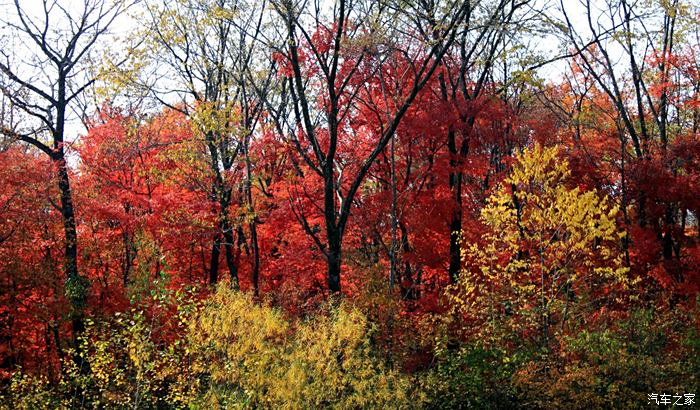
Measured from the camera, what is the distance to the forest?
8484 mm

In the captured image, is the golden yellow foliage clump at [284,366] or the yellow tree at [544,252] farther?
the yellow tree at [544,252]

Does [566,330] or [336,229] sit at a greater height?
[336,229]

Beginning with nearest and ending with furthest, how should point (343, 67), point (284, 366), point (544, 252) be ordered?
point (284, 366)
point (544, 252)
point (343, 67)

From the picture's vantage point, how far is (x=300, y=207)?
46.0 feet

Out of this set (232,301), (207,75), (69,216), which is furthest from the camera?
(207,75)

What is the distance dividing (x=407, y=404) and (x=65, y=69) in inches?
461

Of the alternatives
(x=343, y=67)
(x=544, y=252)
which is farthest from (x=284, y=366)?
(x=343, y=67)

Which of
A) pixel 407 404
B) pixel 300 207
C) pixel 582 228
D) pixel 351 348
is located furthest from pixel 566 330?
pixel 300 207

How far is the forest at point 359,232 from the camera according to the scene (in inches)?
334

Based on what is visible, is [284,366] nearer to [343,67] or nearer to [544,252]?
[544,252]

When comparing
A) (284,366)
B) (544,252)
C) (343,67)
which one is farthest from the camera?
(343,67)

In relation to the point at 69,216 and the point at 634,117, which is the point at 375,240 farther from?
the point at 634,117

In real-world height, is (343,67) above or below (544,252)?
above

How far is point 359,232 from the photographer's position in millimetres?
15156
